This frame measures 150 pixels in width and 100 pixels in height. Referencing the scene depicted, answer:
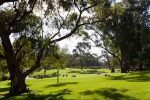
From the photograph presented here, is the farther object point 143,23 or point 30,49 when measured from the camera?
point 143,23

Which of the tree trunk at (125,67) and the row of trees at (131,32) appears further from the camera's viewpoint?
the tree trunk at (125,67)

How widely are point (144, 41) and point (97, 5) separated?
134 feet

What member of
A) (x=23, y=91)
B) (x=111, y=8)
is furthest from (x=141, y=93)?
(x=111, y=8)

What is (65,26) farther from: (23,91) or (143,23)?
(143,23)

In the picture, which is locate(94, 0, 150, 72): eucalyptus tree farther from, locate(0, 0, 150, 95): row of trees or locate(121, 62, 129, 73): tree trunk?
locate(0, 0, 150, 95): row of trees

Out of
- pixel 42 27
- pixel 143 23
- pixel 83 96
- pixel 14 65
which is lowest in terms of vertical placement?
pixel 83 96

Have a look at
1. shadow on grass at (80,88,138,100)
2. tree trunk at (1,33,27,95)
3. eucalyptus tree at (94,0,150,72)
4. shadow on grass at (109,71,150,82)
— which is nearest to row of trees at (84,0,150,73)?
eucalyptus tree at (94,0,150,72)

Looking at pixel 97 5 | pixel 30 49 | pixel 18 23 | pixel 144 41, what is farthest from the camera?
pixel 144 41

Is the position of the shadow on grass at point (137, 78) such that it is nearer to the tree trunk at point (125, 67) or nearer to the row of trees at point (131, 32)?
the row of trees at point (131, 32)

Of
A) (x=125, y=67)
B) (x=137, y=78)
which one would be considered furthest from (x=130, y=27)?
(x=137, y=78)

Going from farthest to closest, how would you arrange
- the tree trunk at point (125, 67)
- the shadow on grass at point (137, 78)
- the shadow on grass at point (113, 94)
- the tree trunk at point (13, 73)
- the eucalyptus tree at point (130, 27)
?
1. the tree trunk at point (125, 67)
2. the eucalyptus tree at point (130, 27)
3. the shadow on grass at point (137, 78)
4. the tree trunk at point (13, 73)
5. the shadow on grass at point (113, 94)

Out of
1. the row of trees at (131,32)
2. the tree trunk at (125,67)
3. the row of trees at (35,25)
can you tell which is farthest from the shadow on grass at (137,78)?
the tree trunk at (125,67)

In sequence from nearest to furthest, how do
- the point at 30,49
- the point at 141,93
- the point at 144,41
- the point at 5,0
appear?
the point at 141,93
the point at 5,0
the point at 30,49
the point at 144,41

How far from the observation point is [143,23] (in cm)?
8025
